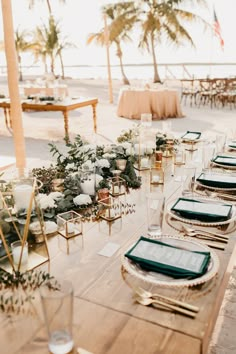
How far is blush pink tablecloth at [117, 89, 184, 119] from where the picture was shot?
7.48 m

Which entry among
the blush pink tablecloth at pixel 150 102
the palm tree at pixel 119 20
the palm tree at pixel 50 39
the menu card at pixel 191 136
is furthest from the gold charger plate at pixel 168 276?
the palm tree at pixel 50 39

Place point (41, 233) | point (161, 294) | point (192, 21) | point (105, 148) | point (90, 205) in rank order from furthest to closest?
1. point (192, 21)
2. point (105, 148)
3. point (90, 205)
4. point (41, 233)
5. point (161, 294)

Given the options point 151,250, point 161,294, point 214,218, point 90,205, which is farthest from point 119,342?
point 90,205

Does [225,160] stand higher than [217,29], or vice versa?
[217,29]

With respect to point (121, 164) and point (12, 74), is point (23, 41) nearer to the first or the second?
point (12, 74)

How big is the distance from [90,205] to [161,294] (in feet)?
2.24

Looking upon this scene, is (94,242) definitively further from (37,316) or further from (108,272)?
(37,316)

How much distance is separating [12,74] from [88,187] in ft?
5.20

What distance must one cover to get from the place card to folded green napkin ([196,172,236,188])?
2.23 feet

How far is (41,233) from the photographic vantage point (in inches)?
47.2

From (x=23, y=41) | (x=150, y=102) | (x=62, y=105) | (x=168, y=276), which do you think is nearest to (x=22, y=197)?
(x=168, y=276)

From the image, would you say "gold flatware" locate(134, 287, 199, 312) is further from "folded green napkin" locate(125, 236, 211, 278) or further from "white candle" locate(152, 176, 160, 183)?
"white candle" locate(152, 176, 160, 183)

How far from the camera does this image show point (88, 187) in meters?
1.58

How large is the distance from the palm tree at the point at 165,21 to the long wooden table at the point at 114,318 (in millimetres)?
9806
